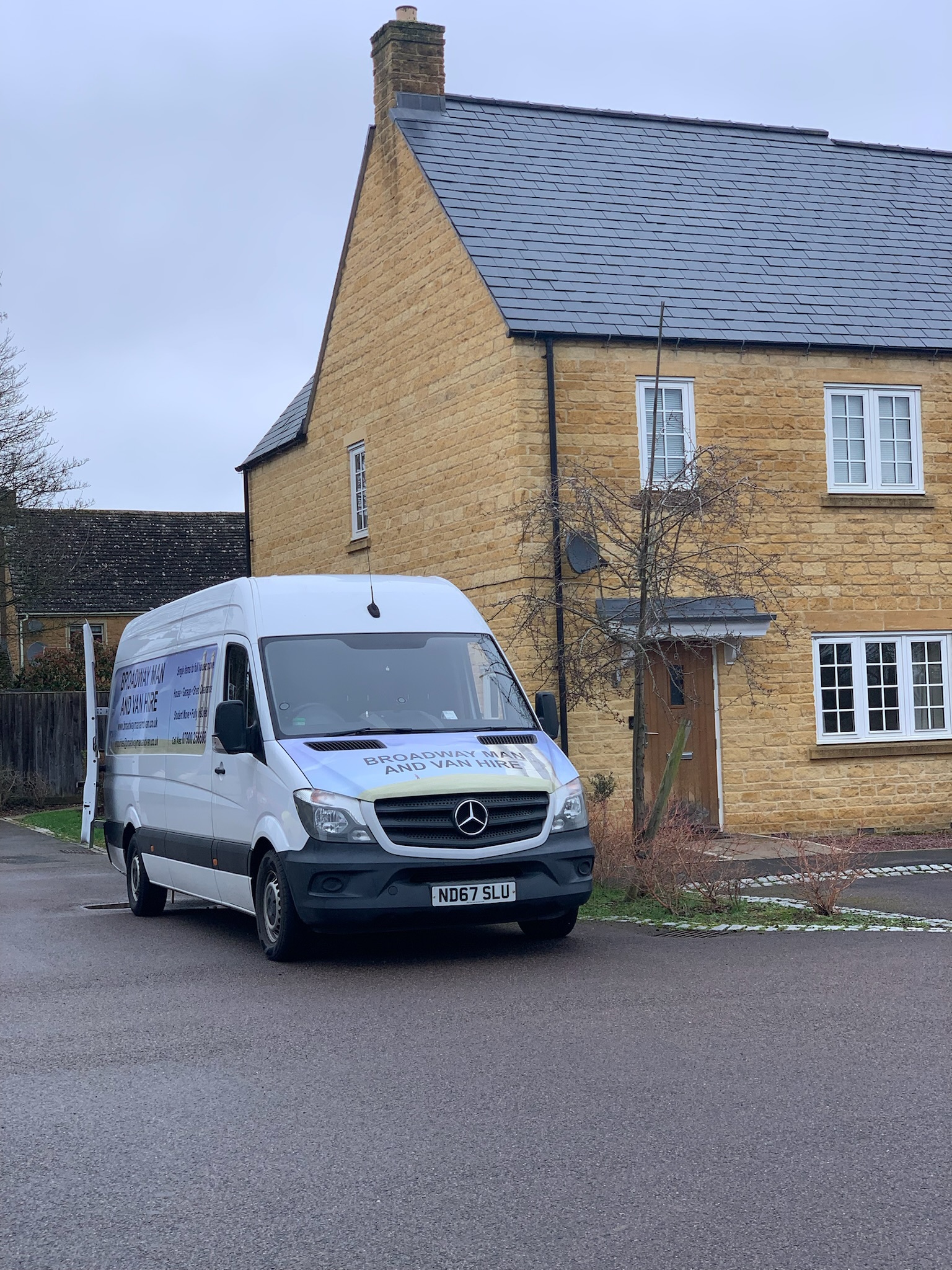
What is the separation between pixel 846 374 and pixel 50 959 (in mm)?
12818

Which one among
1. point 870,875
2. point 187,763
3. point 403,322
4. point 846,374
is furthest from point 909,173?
point 187,763

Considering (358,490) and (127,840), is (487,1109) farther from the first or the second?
(358,490)

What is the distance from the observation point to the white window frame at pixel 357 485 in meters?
22.8

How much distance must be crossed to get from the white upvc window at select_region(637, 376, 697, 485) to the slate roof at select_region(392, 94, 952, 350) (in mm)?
640

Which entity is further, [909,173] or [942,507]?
[909,173]

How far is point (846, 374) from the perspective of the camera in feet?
63.0

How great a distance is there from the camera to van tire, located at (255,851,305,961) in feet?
31.1

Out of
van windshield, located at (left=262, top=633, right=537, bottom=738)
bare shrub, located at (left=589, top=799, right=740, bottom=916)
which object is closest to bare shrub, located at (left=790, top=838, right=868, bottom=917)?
bare shrub, located at (left=589, top=799, right=740, bottom=916)

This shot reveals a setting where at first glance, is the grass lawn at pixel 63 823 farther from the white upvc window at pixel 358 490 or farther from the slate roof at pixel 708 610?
the slate roof at pixel 708 610

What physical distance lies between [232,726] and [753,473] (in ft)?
33.5

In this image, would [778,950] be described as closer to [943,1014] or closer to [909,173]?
[943,1014]

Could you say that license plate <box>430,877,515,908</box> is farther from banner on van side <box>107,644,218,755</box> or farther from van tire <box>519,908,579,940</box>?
banner on van side <box>107,644,218,755</box>

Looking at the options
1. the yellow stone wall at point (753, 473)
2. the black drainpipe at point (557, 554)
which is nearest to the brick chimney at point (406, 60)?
the yellow stone wall at point (753, 473)

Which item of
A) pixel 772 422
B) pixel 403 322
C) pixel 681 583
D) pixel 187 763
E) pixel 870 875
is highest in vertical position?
pixel 403 322
